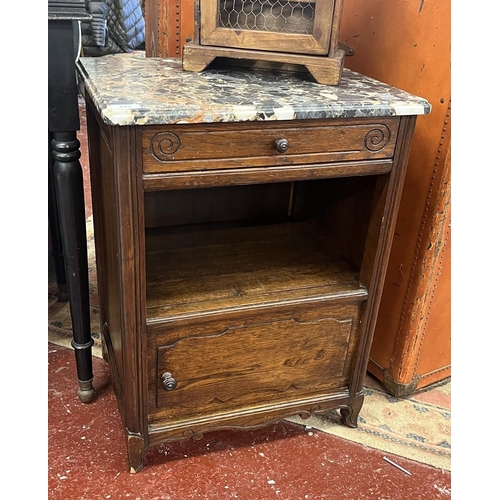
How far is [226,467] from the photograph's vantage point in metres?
1.41

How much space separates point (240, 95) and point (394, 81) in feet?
1.87

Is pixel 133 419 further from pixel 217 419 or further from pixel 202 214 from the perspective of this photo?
pixel 202 214

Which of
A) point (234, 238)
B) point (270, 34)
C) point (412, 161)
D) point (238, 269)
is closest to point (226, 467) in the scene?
point (238, 269)

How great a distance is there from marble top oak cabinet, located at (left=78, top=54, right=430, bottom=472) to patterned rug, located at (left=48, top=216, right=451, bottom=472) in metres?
0.06

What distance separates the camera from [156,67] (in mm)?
1318

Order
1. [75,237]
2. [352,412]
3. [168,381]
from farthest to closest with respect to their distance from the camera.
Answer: [352,412] < [75,237] < [168,381]

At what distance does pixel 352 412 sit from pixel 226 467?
0.39m

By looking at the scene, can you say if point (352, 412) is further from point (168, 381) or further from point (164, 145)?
point (164, 145)

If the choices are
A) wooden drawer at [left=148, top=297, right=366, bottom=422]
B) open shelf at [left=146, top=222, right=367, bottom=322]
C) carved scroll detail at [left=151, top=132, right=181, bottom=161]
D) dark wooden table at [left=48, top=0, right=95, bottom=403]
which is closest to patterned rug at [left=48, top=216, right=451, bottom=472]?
wooden drawer at [left=148, top=297, right=366, bottom=422]

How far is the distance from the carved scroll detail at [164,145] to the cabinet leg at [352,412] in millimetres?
893

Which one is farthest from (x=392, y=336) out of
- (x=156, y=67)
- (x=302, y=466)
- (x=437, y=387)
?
(x=156, y=67)

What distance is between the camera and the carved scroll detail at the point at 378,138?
1159 millimetres

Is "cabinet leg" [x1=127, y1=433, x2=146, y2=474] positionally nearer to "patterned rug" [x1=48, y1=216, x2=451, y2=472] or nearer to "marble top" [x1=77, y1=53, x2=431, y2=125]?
"patterned rug" [x1=48, y1=216, x2=451, y2=472]

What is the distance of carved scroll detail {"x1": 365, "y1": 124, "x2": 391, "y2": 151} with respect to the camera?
116 centimetres
